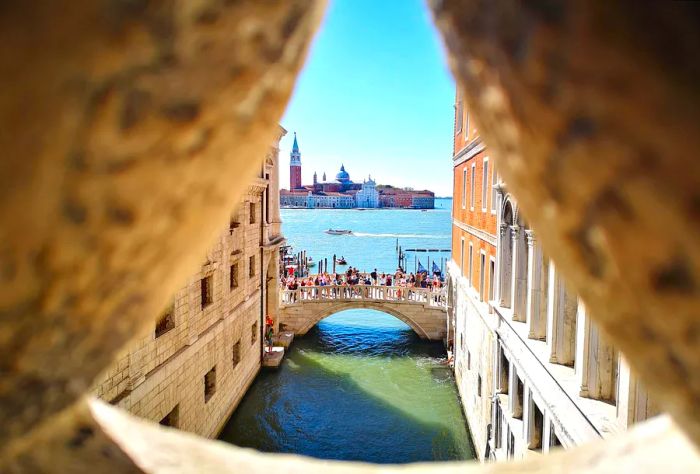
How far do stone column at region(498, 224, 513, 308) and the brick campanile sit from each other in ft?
479

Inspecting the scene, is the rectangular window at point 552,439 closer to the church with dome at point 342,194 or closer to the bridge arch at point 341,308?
the bridge arch at point 341,308

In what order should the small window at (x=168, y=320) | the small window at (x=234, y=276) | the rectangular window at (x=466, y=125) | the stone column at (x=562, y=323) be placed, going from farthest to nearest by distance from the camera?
the rectangular window at (x=466, y=125) < the small window at (x=234, y=276) < the small window at (x=168, y=320) < the stone column at (x=562, y=323)

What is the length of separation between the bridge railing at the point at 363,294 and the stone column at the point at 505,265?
14189mm

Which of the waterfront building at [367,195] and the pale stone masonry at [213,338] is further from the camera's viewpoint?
the waterfront building at [367,195]

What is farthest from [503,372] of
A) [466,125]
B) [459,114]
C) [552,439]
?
[459,114]

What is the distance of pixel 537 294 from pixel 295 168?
6125 inches

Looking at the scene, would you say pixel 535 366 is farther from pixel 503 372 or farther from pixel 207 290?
pixel 207 290

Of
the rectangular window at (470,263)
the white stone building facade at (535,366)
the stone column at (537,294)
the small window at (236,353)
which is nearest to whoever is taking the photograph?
the white stone building facade at (535,366)

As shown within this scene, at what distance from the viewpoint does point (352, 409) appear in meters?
17.5

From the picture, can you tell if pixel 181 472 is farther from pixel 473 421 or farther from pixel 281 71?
pixel 473 421

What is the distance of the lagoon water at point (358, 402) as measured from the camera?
14977 mm

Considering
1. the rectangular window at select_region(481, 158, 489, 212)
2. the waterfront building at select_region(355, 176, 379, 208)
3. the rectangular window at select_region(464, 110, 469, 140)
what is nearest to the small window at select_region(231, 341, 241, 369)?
the rectangular window at select_region(481, 158, 489, 212)

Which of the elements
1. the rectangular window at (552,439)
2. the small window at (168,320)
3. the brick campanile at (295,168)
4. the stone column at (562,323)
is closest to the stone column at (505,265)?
the stone column at (562,323)

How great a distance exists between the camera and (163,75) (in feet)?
3.18
